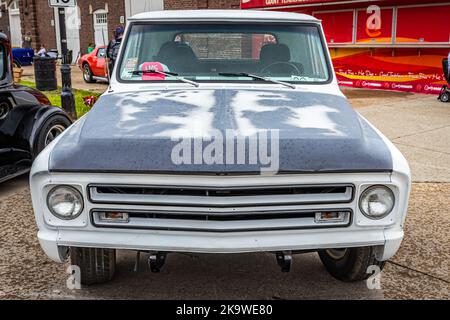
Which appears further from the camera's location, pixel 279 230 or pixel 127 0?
pixel 127 0

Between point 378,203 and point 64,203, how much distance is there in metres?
1.77

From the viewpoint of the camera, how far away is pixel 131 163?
273 cm

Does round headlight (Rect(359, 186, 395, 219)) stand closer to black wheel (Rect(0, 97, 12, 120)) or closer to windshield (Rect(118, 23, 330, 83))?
windshield (Rect(118, 23, 330, 83))

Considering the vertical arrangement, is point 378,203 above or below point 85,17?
below

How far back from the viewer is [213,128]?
291 centimetres

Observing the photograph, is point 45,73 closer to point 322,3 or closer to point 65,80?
point 65,80

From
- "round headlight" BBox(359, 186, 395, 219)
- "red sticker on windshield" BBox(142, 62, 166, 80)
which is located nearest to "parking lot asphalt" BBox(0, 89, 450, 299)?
"round headlight" BBox(359, 186, 395, 219)

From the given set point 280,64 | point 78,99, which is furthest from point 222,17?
point 78,99

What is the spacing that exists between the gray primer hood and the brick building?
18522 millimetres

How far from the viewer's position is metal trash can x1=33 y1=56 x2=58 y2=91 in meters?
14.7

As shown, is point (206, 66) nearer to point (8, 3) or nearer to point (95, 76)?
point (95, 76)
